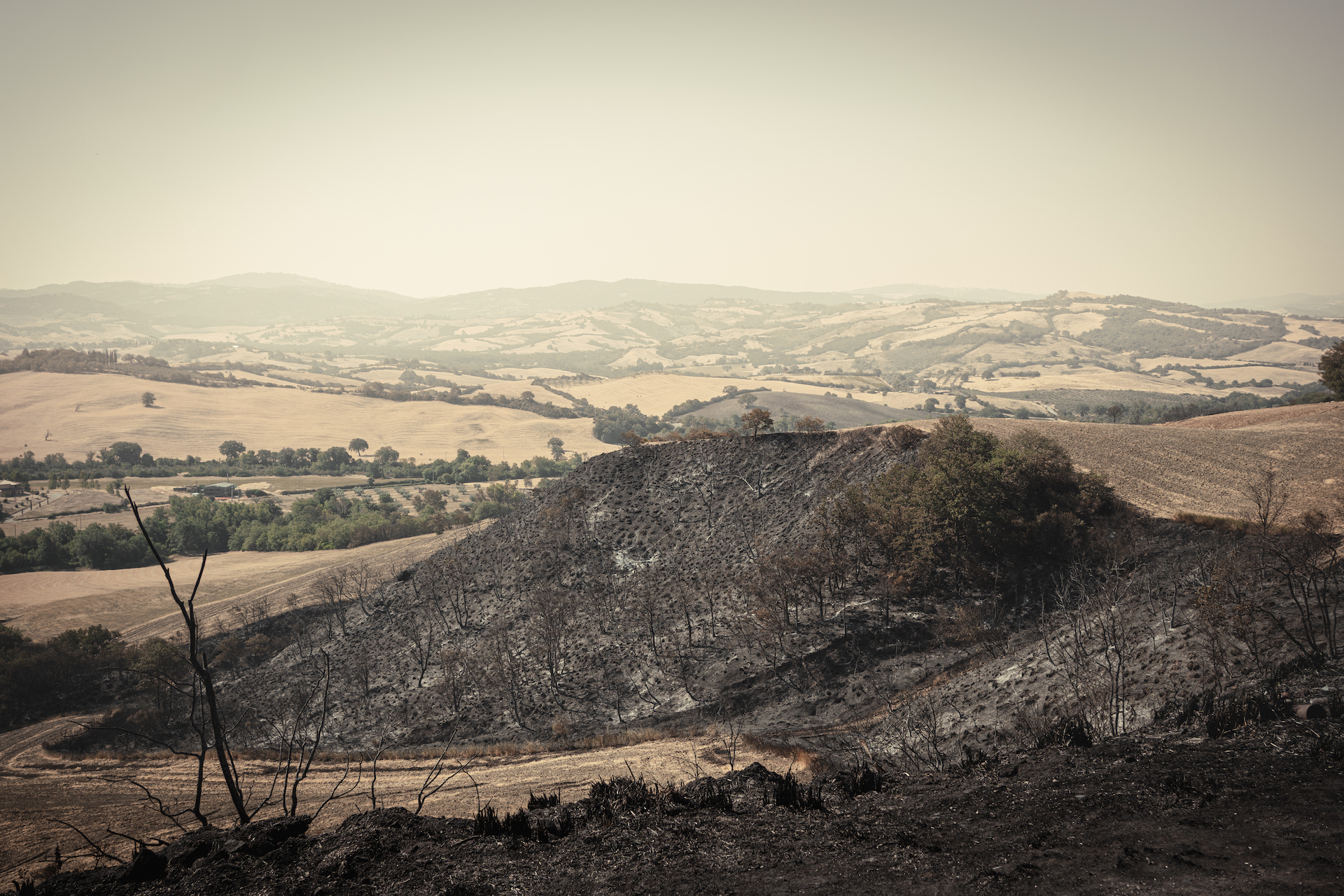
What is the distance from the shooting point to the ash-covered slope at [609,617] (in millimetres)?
42844

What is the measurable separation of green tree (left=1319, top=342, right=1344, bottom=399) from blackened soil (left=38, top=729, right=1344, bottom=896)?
214 ft

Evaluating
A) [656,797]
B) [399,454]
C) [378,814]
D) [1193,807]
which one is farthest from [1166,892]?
[399,454]

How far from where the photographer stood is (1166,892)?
1159 centimetres

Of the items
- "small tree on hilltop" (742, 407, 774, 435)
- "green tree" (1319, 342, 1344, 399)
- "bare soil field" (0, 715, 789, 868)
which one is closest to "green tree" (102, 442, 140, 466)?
"bare soil field" (0, 715, 789, 868)

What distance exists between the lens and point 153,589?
314 feet

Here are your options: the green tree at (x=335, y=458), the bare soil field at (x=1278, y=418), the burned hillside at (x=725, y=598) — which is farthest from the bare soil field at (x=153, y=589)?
the bare soil field at (x=1278, y=418)

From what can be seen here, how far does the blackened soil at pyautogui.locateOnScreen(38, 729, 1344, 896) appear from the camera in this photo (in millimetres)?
12609

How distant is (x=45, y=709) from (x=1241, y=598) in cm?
9085

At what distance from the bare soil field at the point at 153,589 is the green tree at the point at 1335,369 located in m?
97.9

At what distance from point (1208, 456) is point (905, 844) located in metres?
54.8

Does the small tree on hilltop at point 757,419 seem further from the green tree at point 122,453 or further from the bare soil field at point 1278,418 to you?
the green tree at point 122,453

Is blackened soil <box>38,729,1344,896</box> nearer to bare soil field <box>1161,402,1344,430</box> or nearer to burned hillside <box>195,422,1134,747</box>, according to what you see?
burned hillside <box>195,422,1134,747</box>

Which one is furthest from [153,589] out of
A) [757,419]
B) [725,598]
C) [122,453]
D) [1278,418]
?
[1278,418]

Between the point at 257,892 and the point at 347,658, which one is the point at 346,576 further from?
the point at 257,892
